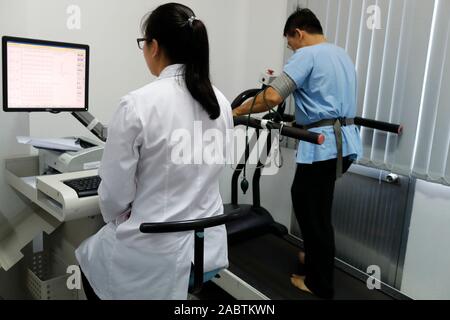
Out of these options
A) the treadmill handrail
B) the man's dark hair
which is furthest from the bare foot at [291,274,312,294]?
the man's dark hair

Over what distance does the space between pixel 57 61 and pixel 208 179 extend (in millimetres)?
947

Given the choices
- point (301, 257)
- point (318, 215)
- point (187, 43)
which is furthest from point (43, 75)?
point (301, 257)

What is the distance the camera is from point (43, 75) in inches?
64.7

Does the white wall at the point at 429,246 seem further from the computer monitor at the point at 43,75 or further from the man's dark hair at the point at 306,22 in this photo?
the computer monitor at the point at 43,75

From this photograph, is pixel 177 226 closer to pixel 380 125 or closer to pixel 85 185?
pixel 85 185

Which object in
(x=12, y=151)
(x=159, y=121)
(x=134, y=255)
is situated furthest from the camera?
(x=12, y=151)

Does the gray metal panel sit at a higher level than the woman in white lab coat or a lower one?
lower

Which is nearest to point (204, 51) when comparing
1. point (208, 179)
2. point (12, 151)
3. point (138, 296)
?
point (208, 179)

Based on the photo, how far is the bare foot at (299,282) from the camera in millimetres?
2115

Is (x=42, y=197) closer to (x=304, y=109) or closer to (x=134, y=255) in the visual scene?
(x=134, y=255)

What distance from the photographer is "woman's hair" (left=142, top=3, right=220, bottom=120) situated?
3.58 feet

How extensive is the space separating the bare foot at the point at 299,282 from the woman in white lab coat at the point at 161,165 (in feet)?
3.47

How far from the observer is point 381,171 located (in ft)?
7.66

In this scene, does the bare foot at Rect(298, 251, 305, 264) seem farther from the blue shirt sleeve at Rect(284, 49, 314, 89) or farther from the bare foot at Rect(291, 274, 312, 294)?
the blue shirt sleeve at Rect(284, 49, 314, 89)
